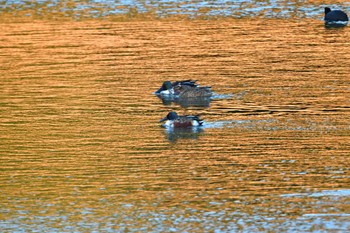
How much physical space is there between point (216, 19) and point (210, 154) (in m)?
22.4

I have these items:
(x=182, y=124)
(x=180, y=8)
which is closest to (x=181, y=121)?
(x=182, y=124)

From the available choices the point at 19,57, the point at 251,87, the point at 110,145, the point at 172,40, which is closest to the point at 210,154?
the point at 110,145

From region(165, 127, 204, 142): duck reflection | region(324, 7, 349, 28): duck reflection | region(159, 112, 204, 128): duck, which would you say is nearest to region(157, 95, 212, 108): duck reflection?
region(159, 112, 204, 128): duck

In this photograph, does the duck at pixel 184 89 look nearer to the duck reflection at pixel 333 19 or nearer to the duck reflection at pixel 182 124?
the duck reflection at pixel 182 124

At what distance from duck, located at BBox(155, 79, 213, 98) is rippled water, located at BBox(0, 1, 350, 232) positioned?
0.28 metres

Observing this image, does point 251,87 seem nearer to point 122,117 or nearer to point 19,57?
point 122,117

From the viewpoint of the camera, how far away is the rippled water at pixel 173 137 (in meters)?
14.9

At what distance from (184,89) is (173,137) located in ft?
15.7

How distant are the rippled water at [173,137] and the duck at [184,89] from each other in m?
0.28

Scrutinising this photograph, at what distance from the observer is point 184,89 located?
24.9m

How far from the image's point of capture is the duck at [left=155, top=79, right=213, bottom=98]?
80.3 feet

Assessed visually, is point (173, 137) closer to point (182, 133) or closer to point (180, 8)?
point (182, 133)

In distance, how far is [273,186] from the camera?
16125mm

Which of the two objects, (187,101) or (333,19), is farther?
(333,19)
